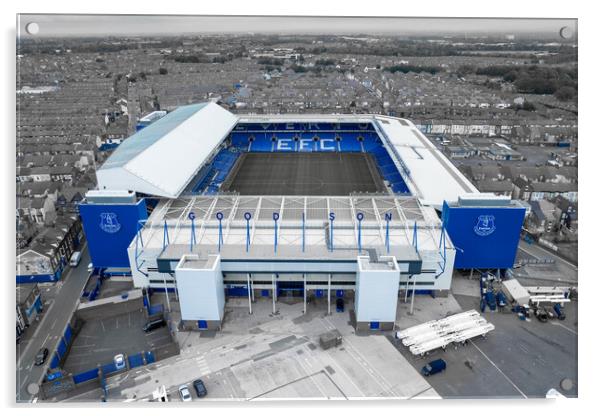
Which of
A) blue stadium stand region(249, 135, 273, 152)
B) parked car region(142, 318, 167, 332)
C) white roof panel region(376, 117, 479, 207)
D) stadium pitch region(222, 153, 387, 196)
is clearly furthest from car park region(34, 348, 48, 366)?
blue stadium stand region(249, 135, 273, 152)

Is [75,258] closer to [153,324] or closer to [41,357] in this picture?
[41,357]

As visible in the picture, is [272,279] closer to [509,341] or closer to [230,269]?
[230,269]

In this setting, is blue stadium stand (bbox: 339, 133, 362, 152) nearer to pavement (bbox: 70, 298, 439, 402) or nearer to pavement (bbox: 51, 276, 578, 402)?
pavement (bbox: 51, 276, 578, 402)

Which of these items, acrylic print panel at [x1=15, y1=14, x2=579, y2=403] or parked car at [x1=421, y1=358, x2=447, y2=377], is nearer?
acrylic print panel at [x1=15, y1=14, x2=579, y2=403]

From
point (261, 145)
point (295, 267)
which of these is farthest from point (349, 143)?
point (295, 267)

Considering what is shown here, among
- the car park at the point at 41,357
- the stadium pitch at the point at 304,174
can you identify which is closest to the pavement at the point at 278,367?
the car park at the point at 41,357

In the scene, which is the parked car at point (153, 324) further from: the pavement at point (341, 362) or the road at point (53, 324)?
the road at point (53, 324)

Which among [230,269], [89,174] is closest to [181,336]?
[230,269]
